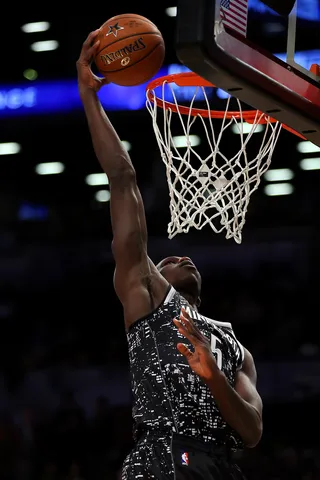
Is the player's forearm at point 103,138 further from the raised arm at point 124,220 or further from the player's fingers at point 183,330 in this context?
the player's fingers at point 183,330

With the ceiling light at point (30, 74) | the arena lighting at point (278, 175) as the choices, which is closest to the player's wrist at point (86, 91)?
the arena lighting at point (278, 175)

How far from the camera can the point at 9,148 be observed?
417 inches

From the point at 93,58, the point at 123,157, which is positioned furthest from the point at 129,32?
the point at 123,157

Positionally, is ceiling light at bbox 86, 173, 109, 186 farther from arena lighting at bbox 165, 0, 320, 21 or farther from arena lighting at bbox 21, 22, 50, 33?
arena lighting at bbox 165, 0, 320, 21

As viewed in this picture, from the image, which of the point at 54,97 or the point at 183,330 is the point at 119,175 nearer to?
the point at 183,330

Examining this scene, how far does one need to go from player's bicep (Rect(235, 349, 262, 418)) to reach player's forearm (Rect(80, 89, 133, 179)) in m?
1.09

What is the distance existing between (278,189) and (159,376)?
657 cm

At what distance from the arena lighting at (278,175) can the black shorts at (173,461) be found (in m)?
6.50

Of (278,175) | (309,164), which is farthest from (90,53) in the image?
(309,164)

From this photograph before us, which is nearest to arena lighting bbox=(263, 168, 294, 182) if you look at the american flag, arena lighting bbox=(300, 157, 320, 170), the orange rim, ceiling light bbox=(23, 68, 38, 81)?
arena lighting bbox=(300, 157, 320, 170)

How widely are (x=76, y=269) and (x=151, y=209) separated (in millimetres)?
1157

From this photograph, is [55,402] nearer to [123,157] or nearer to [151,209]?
[151,209]

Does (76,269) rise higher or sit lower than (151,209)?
lower

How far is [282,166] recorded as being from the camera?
9.87 meters
